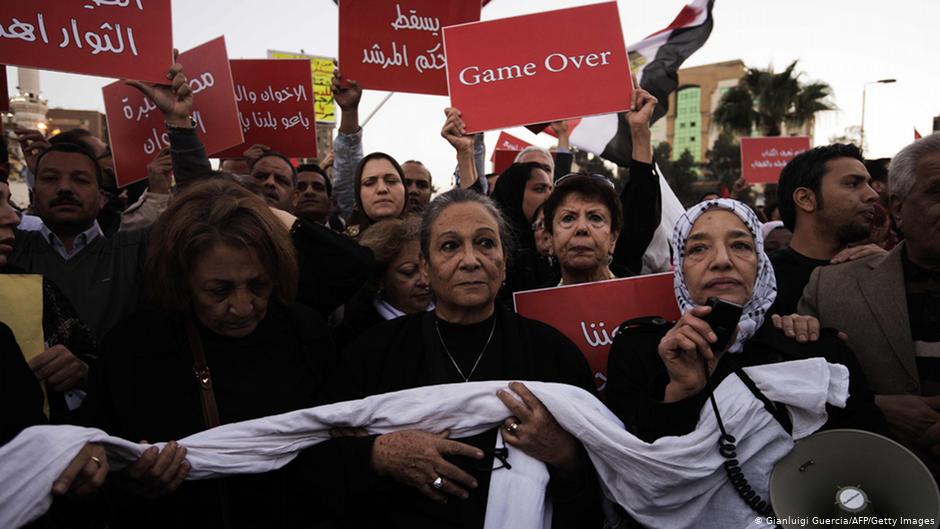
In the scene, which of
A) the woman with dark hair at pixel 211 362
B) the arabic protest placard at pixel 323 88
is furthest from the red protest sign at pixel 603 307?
the arabic protest placard at pixel 323 88

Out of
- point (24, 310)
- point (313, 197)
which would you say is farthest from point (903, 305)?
point (313, 197)

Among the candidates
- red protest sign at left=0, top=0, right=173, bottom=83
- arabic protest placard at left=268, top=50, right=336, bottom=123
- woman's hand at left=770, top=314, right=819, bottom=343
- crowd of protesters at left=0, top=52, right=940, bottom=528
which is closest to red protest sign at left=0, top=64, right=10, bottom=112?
red protest sign at left=0, top=0, right=173, bottom=83

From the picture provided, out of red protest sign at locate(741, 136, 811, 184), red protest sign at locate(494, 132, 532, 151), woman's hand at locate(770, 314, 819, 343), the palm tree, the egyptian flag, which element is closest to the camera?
A: woman's hand at locate(770, 314, 819, 343)

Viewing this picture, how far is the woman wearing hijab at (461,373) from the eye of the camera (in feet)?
7.25

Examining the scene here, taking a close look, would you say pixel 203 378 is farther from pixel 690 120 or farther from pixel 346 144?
pixel 690 120

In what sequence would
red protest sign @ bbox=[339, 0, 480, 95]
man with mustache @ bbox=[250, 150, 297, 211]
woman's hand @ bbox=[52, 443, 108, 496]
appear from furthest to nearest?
man with mustache @ bbox=[250, 150, 297, 211] < red protest sign @ bbox=[339, 0, 480, 95] < woman's hand @ bbox=[52, 443, 108, 496]

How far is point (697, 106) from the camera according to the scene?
6612cm

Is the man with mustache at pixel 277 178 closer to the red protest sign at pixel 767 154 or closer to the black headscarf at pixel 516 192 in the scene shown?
the black headscarf at pixel 516 192

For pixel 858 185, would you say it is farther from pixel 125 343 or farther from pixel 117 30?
pixel 117 30

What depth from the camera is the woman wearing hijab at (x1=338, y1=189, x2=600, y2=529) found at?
2211 millimetres

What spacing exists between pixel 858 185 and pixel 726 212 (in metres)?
1.54

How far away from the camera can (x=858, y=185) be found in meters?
3.59

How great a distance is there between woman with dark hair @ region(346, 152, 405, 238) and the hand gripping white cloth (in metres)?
2.30

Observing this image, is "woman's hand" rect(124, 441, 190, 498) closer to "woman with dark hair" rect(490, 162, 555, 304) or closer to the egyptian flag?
"woman with dark hair" rect(490, 162, 555, 304)
